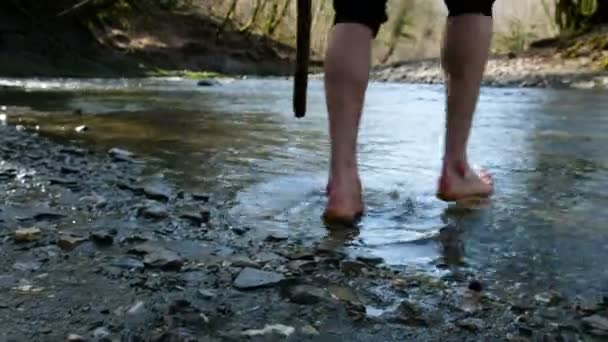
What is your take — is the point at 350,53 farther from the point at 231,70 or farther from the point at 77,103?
the point at 231,70

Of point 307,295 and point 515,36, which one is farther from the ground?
point 307,295

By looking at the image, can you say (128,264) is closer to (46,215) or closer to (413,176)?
(46,215)

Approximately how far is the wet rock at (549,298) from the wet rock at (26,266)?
0.95 metres

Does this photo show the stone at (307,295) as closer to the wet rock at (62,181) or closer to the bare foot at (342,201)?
the bare foot at (342,201)

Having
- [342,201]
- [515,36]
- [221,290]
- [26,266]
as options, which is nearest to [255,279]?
[221,290]

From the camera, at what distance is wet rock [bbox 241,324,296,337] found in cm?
128

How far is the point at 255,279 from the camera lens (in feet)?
5.03

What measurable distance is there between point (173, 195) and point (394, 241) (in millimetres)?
783

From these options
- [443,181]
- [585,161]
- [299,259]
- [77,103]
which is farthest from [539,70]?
[299,259]

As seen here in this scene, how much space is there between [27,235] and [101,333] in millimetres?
669

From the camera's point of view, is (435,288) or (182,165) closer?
(435,288)

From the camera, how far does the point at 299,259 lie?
170 centimetres

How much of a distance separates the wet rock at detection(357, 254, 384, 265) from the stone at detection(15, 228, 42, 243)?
0.72m

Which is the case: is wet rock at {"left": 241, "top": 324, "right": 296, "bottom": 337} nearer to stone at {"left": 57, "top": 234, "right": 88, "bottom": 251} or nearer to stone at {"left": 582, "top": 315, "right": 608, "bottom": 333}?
stone at {"left": 582, "top": 315, "right": 608, "bottom": 333}
